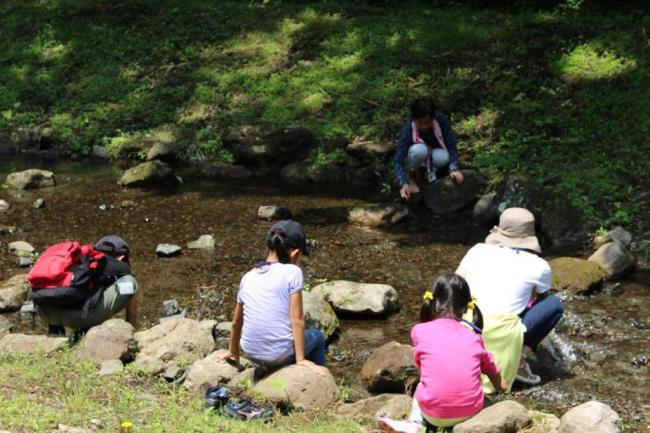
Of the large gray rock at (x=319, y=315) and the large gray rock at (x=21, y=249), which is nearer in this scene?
the large gray rock at (x=319, y=315)

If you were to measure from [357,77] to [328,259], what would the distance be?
6149 millimetres

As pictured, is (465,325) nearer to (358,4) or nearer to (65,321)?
(65,321)

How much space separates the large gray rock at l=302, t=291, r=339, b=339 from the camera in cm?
756

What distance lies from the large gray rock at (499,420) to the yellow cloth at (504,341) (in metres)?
0.76

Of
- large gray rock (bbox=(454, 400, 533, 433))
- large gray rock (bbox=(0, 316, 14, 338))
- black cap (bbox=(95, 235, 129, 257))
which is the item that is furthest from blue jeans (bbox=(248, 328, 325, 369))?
large gray rock (bbox=(0, 316, 14, 338))

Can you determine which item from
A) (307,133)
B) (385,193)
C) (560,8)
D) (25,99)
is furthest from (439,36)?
(25,99)

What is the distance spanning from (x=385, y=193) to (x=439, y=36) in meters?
4.89

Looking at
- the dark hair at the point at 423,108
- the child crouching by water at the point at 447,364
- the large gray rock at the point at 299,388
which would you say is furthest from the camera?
the dark hair at the point at 423,108

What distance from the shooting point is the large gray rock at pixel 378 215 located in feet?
35.3

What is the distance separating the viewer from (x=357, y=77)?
15.1 m

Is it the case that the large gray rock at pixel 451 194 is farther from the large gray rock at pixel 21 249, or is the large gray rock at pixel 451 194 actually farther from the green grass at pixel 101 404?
the green grass at pixel 101 404

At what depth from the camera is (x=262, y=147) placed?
13.3 m

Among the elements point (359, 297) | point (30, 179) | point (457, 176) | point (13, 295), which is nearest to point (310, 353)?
point (359, 297)

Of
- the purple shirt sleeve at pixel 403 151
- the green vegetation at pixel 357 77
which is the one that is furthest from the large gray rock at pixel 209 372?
the green vegetation at pixel 357 77
